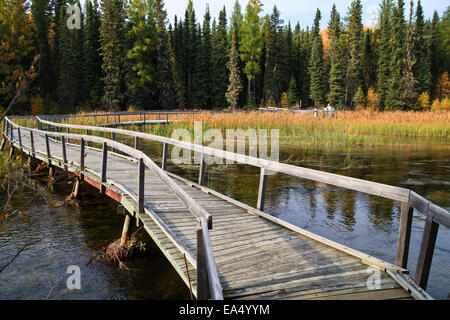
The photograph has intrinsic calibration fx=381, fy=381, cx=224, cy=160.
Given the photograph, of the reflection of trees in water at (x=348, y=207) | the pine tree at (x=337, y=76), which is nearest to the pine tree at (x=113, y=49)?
the pine tree at (x=337, y=76)

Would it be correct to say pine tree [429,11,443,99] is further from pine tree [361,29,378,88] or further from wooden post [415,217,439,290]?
wooden post [415,217,439,290]

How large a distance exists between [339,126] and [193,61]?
42659 millimetres

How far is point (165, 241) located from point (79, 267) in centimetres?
208

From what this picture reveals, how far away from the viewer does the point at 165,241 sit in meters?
5.00

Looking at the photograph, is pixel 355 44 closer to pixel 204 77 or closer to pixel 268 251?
pixel 204 77

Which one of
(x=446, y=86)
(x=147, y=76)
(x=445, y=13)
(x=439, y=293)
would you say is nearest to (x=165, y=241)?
(x=439, y=293)

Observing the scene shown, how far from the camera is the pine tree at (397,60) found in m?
47.6

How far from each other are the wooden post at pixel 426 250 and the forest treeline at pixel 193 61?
43.5m

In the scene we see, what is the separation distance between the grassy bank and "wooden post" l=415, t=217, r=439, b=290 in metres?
16.3

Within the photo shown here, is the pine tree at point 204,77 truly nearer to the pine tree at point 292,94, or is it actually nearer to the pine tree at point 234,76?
the pine tree at point 234,76

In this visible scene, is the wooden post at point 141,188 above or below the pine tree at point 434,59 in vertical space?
below

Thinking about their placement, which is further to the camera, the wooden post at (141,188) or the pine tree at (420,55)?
the pine tree at (420,55)

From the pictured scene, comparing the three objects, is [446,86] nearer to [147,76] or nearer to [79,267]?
[147,76]

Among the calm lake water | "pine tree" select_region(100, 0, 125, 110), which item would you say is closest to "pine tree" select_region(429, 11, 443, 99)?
"pine tree" select_region(100, 0, 125, 110)
